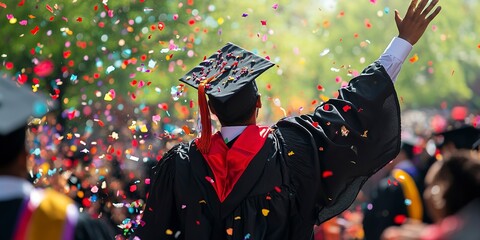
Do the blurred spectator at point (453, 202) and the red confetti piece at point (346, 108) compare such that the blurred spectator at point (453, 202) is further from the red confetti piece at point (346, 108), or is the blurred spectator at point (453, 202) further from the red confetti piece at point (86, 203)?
the red confetti piece at point (86, 203)

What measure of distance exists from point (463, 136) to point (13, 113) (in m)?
4.94

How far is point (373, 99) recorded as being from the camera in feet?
18.6

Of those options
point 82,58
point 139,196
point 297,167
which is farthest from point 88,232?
point 82,58

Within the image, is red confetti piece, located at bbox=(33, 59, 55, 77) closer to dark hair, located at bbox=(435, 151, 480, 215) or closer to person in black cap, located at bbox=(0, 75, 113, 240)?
person in black cap, located at bbox=(0, 75, 113, 240)

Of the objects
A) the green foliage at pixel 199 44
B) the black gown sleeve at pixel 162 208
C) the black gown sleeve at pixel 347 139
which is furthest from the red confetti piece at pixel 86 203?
the black gown sleeve at pixel 347 139

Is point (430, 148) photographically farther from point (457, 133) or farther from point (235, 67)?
point (235, 67)

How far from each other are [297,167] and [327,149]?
0.64 feet

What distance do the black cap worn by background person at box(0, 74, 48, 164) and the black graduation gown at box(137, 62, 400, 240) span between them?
210cm

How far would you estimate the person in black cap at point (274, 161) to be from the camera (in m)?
5.57

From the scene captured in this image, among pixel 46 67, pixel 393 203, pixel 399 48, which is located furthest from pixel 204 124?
pixel 46 67

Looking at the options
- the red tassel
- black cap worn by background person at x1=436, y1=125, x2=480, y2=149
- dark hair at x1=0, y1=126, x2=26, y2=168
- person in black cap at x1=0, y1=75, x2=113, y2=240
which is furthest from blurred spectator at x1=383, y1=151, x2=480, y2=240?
black cap worn by background person at x1=436, y1=125, x2=480, y2=149

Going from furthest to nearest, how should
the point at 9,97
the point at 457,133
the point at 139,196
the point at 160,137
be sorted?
the point at 139,196
the point at 457,133
the point at 160,137
the point at 9,97

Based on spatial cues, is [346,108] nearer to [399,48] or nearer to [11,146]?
[399,48]

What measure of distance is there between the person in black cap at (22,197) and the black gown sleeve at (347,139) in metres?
2.22
